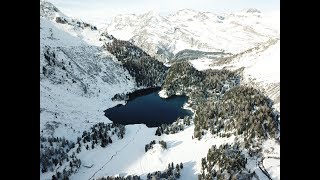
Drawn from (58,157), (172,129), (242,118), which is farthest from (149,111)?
(242,118)

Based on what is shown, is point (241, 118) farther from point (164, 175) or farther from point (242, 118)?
point (164, 175)

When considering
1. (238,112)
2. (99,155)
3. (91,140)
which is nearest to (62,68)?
(91,140)

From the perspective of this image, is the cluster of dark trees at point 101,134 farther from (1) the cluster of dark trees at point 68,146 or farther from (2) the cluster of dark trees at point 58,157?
(2) the cluster of dark trees at point 58,157

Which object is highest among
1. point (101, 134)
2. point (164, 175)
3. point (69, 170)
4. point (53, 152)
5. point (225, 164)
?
point (225, 164)

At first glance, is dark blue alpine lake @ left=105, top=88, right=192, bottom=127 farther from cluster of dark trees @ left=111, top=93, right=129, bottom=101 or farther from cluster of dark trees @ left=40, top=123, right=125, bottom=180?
cluster of dark trees @ left=40, top=123, right=125, bottom=180

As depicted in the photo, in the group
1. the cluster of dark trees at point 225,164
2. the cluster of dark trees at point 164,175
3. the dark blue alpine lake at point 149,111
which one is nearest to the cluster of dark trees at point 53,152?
the cluster of dark trees at point 164,175

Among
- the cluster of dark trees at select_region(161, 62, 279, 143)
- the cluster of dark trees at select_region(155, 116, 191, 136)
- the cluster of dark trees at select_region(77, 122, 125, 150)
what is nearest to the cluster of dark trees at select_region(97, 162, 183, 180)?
the cluster of dark trees at select_region(161, 62, 279, 143)
